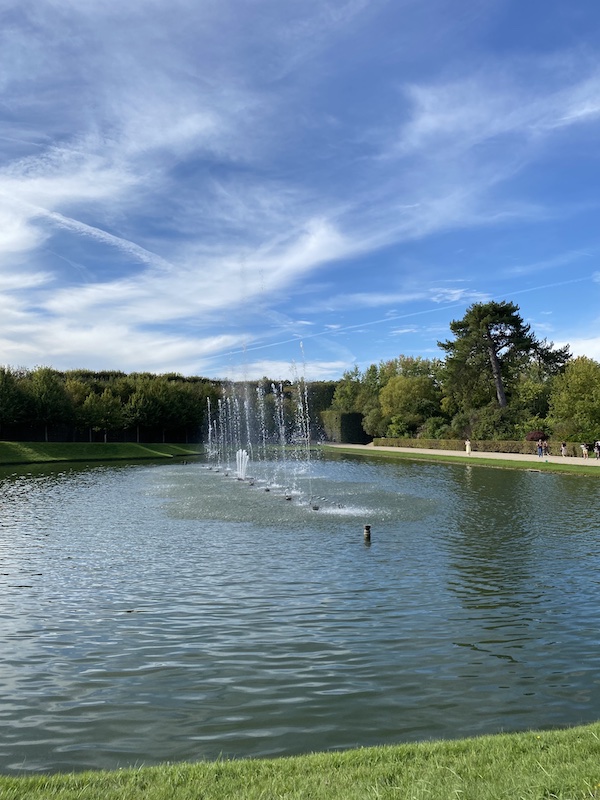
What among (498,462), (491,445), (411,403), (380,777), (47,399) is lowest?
(380,777)

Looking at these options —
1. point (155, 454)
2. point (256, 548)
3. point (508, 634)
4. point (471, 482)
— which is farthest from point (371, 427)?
point (508, 634)

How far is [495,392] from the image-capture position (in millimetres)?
62219

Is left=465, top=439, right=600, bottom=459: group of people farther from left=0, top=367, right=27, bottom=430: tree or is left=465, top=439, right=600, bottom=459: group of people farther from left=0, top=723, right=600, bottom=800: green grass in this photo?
left=0, top=367, right=27, bottom=430: tree

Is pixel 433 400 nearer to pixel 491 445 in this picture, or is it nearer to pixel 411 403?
pixel 411 403

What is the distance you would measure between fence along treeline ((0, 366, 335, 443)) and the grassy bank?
7698 mm

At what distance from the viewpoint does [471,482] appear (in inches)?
1187

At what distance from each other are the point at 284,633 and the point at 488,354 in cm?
5425

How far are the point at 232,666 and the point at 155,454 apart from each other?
53070mm

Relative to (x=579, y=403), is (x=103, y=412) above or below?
above

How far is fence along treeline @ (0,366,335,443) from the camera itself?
63688mm

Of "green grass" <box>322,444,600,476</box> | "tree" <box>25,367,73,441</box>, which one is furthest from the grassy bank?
"green grass" <box>322,444,600,476</box>

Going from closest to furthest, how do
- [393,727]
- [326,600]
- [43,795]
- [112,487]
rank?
1. [43,795]
2. [393,727]
3. [326,600]
4. [112,487]

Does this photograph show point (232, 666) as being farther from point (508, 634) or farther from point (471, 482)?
point (471, 482)

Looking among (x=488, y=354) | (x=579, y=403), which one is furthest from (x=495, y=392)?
(x=579, y=403)
